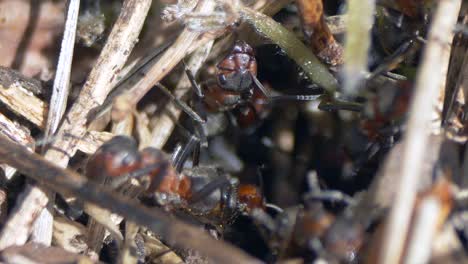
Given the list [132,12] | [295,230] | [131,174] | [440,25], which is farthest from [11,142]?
[440,25]

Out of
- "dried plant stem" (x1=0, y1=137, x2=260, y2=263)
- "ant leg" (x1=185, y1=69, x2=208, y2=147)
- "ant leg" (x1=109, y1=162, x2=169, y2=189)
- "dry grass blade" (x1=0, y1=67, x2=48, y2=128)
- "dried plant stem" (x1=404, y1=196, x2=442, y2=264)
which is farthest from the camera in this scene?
"ant leg" (x1=185, y1=69, x2=208, y2=147)

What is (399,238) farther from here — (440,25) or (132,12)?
(132,12)

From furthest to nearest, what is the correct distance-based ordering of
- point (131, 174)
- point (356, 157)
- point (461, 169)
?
1. point (356, 157)
2. point (131, 174)
3. point (461, 169)

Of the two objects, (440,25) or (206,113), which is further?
(206,113)

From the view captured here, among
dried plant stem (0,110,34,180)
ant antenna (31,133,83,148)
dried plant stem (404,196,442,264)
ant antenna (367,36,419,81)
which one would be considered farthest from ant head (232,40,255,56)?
dried plant stem (404,196,442,264)

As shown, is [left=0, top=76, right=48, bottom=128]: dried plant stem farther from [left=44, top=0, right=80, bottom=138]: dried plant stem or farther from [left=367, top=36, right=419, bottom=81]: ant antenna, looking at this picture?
[left=367, top=36, right=419, bottom=81]: ant antenna

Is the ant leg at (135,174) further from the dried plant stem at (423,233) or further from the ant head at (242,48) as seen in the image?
the dried plant stem at (423,233)

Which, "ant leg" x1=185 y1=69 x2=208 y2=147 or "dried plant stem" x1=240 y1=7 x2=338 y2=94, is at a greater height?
"dried plant stem" x1=240 y1=7 x2=338 y2=94
